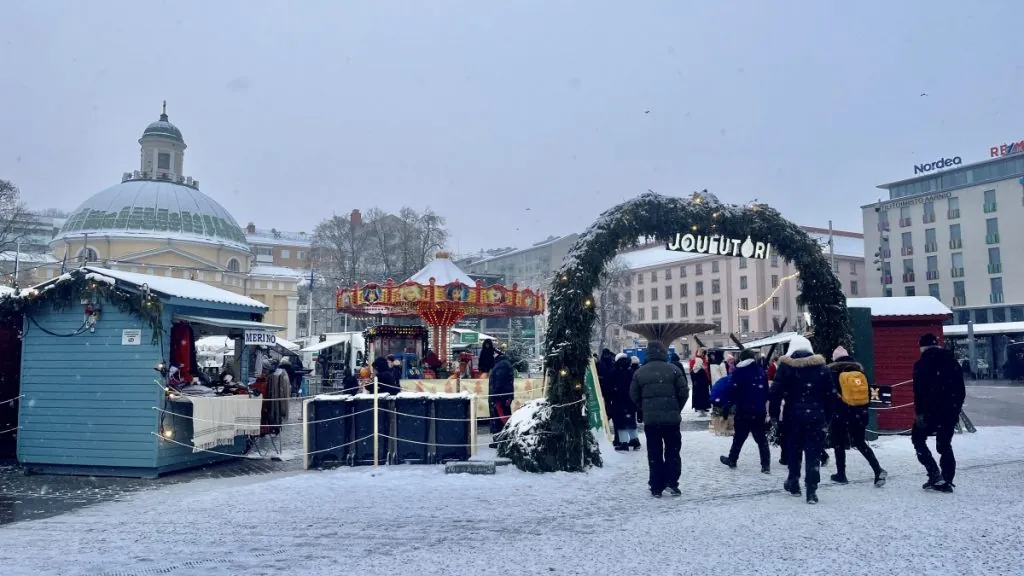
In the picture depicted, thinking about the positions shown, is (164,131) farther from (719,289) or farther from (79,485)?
(79,485)

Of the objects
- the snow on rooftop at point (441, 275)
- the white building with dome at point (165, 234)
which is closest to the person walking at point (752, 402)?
the snow on rooftop at point (441, 275)

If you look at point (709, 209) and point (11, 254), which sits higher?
point (11, 254)

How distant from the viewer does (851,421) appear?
8.98 meters

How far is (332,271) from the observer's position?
52.4 meters

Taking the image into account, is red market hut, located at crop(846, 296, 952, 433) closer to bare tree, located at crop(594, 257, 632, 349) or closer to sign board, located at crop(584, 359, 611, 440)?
sign board, located at crop(584, 359, 611, 440)

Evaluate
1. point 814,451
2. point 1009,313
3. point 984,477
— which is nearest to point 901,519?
point 814,451

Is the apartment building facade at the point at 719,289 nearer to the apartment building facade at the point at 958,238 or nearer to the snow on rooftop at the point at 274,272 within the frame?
the apartment building facade at the point at 958,238

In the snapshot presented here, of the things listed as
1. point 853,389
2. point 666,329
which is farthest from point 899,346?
point 666,329

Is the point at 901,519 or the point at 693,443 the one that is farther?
the point at 693,443

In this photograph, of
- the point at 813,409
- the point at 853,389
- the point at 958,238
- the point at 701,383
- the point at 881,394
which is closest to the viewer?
the point at 813,409

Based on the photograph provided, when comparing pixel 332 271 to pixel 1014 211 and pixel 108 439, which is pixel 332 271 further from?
pixel 1014 211

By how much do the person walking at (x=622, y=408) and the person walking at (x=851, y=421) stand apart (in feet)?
11.9

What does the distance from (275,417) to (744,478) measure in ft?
30.9

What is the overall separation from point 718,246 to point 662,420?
4502mm
